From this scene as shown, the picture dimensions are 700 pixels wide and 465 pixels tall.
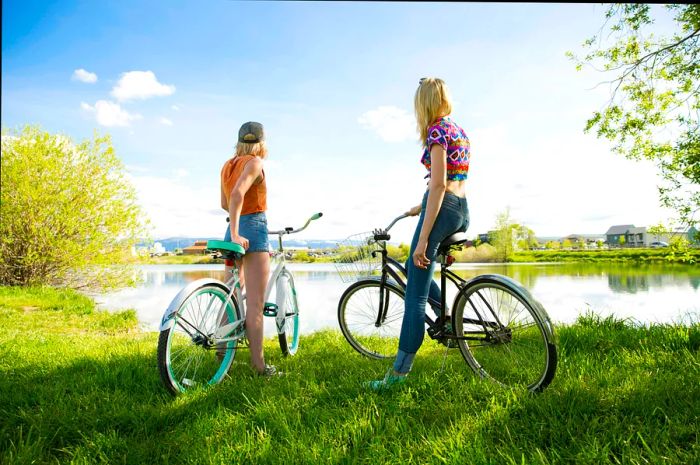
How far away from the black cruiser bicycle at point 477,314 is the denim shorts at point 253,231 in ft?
2.60

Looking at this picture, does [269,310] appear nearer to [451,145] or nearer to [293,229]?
[293,229]

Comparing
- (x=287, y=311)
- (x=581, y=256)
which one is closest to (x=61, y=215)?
(x=287, y=311)

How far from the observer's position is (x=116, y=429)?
106 inches

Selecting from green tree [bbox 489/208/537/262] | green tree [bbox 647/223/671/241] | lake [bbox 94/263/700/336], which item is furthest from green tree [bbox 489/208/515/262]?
green tree [bbox 647/223/671/241]

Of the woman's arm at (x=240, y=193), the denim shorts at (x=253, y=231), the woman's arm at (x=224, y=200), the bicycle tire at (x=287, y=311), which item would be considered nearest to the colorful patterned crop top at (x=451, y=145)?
the woman's arm at (x=240, y=193)

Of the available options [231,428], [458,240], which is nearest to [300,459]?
[231,428]

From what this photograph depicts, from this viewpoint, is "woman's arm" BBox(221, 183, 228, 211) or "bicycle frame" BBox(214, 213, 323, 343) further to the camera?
"woman's arm" BBox(221, 183, 228, 211)

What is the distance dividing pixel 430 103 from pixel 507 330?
165 cm

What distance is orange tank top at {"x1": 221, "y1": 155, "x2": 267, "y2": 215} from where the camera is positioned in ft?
11.6

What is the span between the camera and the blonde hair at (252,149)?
3.58 meters

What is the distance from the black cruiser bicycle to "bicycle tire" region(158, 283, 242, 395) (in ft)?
3.62

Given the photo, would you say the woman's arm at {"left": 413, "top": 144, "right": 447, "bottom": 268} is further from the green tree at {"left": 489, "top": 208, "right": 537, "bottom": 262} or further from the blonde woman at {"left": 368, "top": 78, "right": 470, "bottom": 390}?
the green tree at {"left": 489, "top": 208, "right": 537, "bottom": 262}

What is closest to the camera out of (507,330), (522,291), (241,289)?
(522,291)

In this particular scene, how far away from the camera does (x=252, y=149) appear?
3.58 meters
